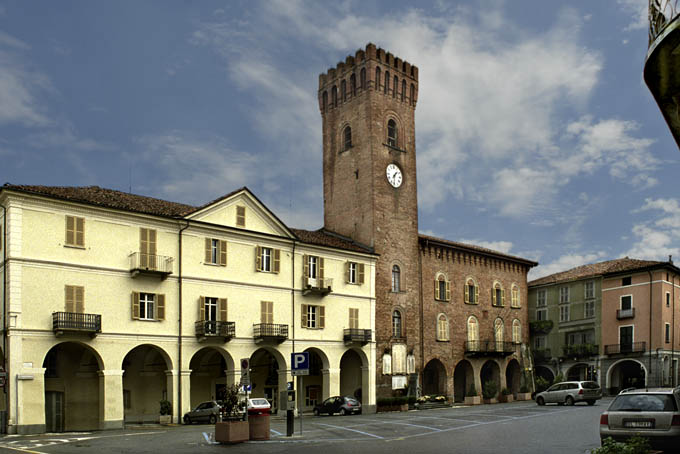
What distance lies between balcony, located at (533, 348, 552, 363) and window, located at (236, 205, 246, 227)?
35.5 m

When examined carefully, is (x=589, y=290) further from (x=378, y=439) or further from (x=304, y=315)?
(x=378, y=439)

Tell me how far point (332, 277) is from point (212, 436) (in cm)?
1841

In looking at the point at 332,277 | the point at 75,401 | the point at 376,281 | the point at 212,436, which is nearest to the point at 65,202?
the point at 75,401

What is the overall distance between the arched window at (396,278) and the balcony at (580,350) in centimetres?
2061

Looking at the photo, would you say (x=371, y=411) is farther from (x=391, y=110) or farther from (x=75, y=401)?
(x=391, y=110)

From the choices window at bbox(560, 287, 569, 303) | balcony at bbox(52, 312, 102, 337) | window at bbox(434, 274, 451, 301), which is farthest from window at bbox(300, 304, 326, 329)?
window at bbox(560, 287, 569, 303)

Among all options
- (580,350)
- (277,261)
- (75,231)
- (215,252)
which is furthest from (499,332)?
(75,231)

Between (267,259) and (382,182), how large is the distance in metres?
12.4

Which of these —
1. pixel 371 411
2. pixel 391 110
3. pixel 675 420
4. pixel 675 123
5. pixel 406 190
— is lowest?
pixel 371 411

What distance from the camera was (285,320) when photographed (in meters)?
38.4

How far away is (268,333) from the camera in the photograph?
36.9 meters

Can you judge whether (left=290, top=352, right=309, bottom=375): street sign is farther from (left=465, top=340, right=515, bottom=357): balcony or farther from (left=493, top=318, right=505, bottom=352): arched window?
(left=493, top=318, right=505, bottom=352): arched window

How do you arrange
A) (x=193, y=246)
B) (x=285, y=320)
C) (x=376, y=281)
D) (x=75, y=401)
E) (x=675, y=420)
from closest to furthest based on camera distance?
(x=675, y=420) → (x=75, y=401) → (x=193, y=246) → (x=285, y=320) → (x=376, y=281)

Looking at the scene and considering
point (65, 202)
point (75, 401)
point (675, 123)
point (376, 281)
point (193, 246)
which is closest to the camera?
point (675, 123)
